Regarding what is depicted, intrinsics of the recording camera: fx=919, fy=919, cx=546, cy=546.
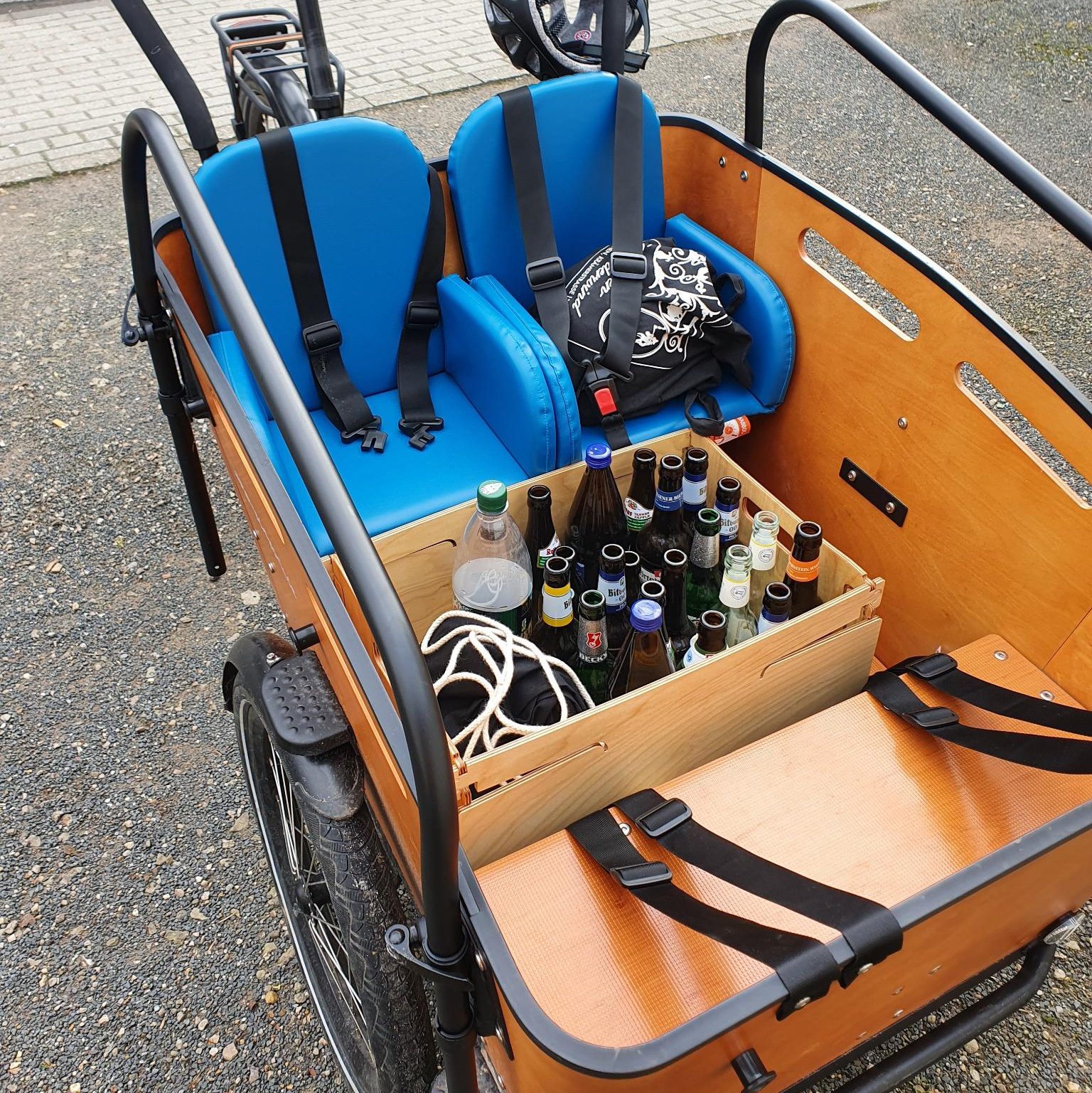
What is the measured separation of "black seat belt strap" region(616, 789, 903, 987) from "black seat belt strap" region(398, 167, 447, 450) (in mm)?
1213

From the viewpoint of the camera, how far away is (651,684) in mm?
1272

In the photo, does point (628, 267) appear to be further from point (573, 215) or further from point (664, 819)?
point (664, 819)

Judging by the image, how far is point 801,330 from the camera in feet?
6.89

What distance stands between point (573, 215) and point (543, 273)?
27cm

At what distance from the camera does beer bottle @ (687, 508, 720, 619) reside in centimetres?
163

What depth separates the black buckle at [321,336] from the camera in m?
2.12

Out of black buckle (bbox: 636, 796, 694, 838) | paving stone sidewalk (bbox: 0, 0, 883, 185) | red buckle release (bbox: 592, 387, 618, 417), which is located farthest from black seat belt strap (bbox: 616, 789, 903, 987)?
paving stone sidewalk (bbox: 0, 0, 883, 185)

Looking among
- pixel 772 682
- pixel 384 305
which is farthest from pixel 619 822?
pixel 384 305

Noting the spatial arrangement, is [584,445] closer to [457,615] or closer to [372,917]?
[457,615]

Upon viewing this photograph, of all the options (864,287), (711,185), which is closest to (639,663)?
(711,185)

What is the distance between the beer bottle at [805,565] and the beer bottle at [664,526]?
0.22 metres

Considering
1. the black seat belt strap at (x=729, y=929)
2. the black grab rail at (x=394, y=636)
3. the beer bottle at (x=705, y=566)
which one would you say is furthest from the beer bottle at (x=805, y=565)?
the black grab rail at (x=394, y=636)

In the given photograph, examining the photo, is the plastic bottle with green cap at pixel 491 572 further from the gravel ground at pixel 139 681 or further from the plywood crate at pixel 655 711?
the gravel ground at pixel 139 681

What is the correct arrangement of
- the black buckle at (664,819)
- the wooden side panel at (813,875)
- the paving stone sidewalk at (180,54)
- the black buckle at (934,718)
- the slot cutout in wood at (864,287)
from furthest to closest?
the paving stone sidewalk at (180,54), the slot cutout in wood at (864,287), the black buckle at (934,718), the black buckle at (664,819), the wooden side panel at (813,875)
